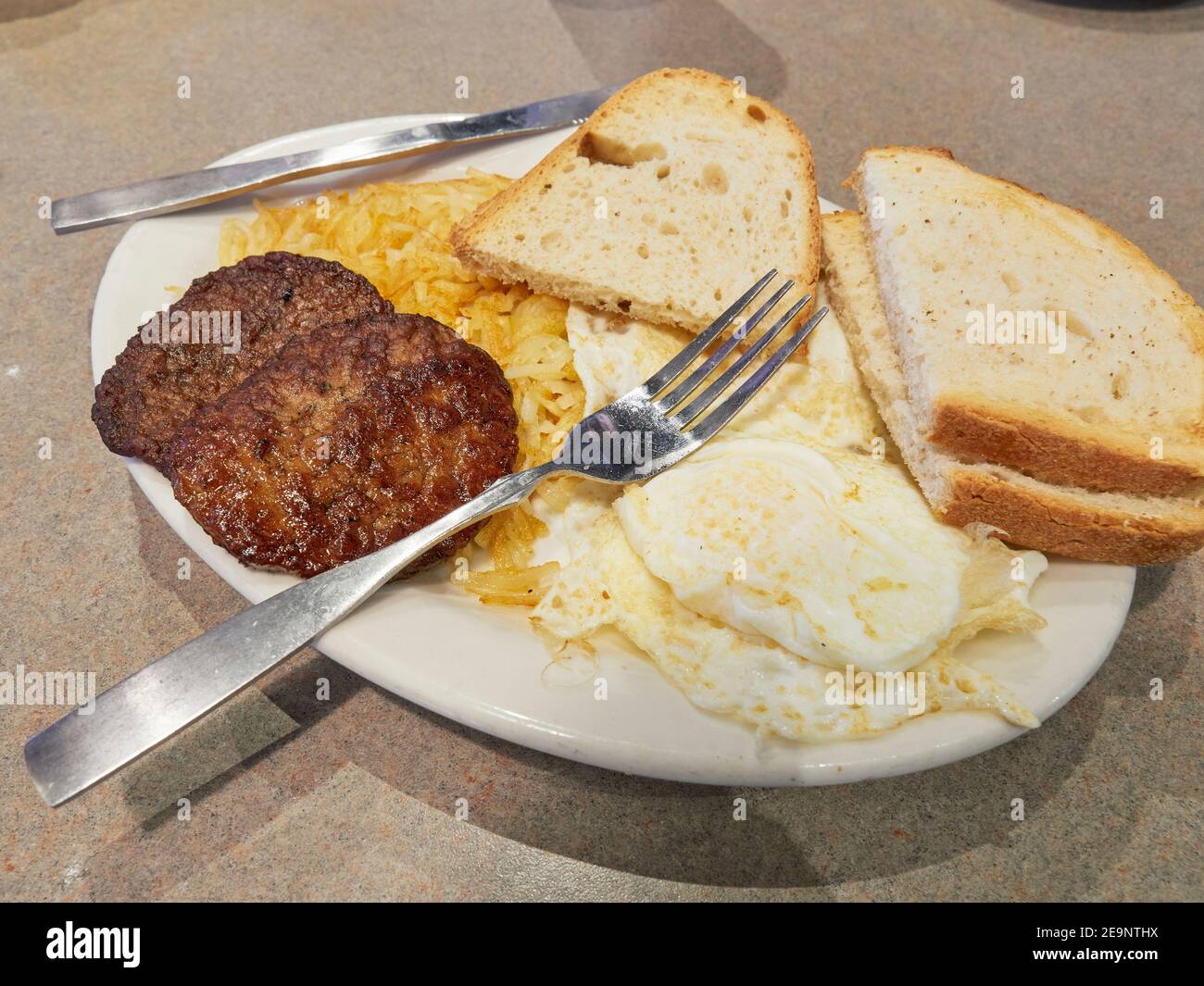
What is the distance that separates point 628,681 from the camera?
1.74 metres

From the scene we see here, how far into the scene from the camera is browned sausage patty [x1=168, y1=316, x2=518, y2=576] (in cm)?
183

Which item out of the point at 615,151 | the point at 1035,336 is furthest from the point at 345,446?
the point at 1035,336

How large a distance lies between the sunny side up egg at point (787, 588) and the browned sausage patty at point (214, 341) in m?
0.94

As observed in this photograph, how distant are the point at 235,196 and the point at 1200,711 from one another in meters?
3.14

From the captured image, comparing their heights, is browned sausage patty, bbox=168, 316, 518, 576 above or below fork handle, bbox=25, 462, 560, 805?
above

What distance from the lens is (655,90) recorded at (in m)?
2.77

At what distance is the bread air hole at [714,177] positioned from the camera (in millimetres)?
2631

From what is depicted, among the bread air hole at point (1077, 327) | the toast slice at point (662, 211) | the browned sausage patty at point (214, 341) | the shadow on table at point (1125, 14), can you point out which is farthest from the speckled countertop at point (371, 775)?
the shadow on table at point (1125, 14)

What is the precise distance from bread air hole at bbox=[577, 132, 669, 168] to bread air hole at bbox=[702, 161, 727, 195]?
0.45 feet

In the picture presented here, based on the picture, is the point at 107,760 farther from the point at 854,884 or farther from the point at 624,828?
the point at 854,884

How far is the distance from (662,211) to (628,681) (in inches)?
58.7

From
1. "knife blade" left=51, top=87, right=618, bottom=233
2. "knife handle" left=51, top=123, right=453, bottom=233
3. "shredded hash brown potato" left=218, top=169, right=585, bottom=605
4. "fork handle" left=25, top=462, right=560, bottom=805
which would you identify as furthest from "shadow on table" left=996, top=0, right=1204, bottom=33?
"fork handle" left=25, top=462, right=560, bottom=805

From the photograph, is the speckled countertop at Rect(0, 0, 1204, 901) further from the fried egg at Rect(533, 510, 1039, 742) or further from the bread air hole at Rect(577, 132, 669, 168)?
the bread air hole at Rect(577, 132, 669, 168)

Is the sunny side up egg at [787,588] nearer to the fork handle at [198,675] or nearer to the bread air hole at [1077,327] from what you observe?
the fork handle at [198,675]
